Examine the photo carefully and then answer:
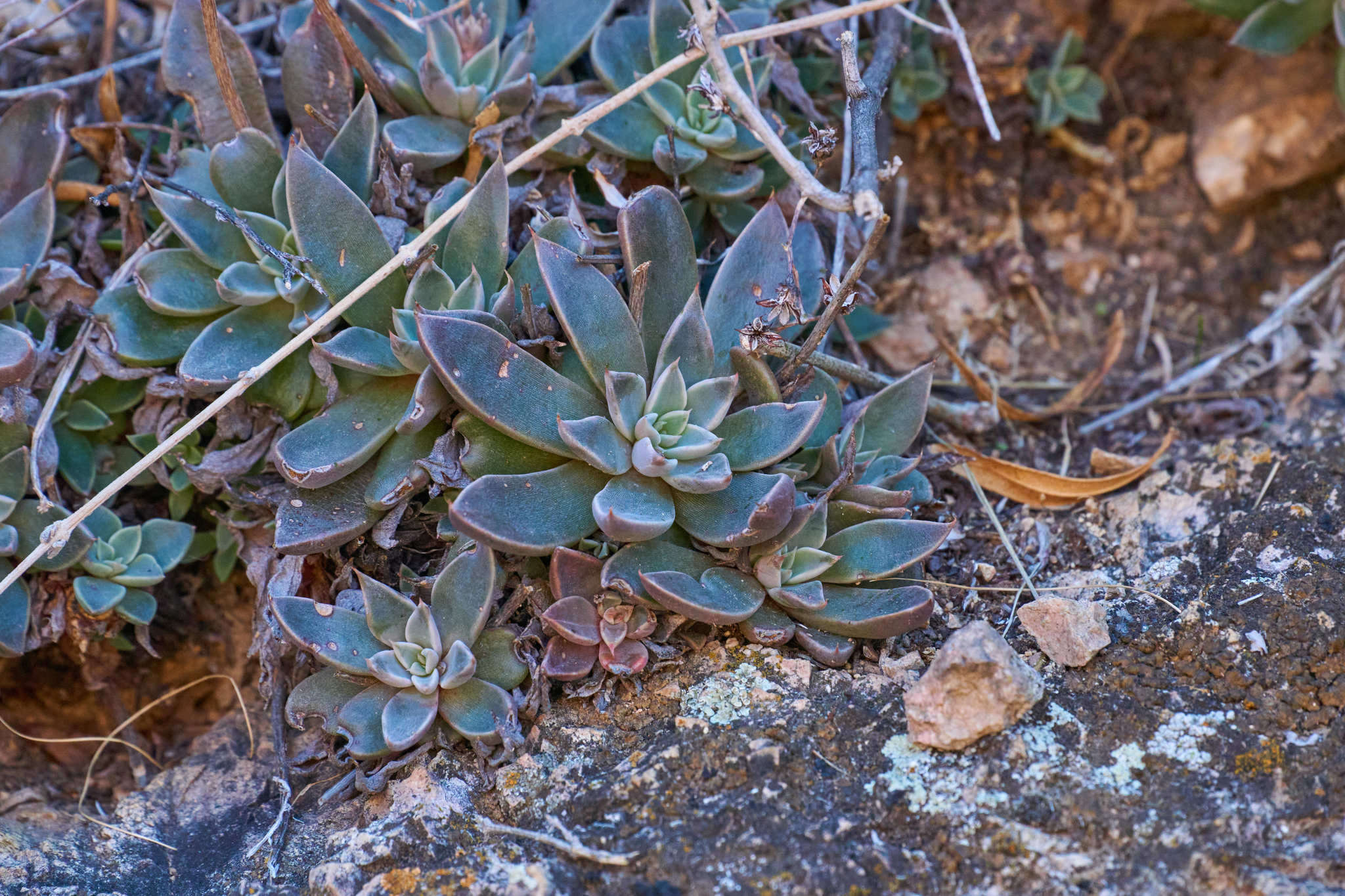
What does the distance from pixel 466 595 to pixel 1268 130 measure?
2.83m

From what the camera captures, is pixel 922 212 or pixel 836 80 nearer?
pixel 836 80

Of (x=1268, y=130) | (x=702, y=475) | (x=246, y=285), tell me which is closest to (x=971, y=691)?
(x=702, y=475)

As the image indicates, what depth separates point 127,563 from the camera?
216 cm

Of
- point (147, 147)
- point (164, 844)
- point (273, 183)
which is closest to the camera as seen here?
point (164, 844)

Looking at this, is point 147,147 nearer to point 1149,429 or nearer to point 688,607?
point 688,607

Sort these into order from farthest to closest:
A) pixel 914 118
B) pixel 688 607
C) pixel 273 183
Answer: pixel 914 118 < pixel 273 183 < pixel 688 607

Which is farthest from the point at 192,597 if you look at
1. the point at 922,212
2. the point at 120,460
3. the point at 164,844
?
the point at 922,212

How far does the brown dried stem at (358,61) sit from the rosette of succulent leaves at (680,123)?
48 centimetres

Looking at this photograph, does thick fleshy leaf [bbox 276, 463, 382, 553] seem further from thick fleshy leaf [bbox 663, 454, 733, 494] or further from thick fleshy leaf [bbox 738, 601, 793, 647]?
thick fleshy leaf [bbox 738, 601, 793, 647]

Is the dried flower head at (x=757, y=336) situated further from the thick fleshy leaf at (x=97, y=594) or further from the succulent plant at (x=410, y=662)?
the thick fleshy leaf at (x=97, y=594)

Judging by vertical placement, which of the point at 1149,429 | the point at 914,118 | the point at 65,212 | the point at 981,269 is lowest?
the point at 1149,429

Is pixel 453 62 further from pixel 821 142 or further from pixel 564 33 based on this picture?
pixel 821 142

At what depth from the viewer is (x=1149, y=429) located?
270 cm

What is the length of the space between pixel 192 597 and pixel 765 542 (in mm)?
1470
